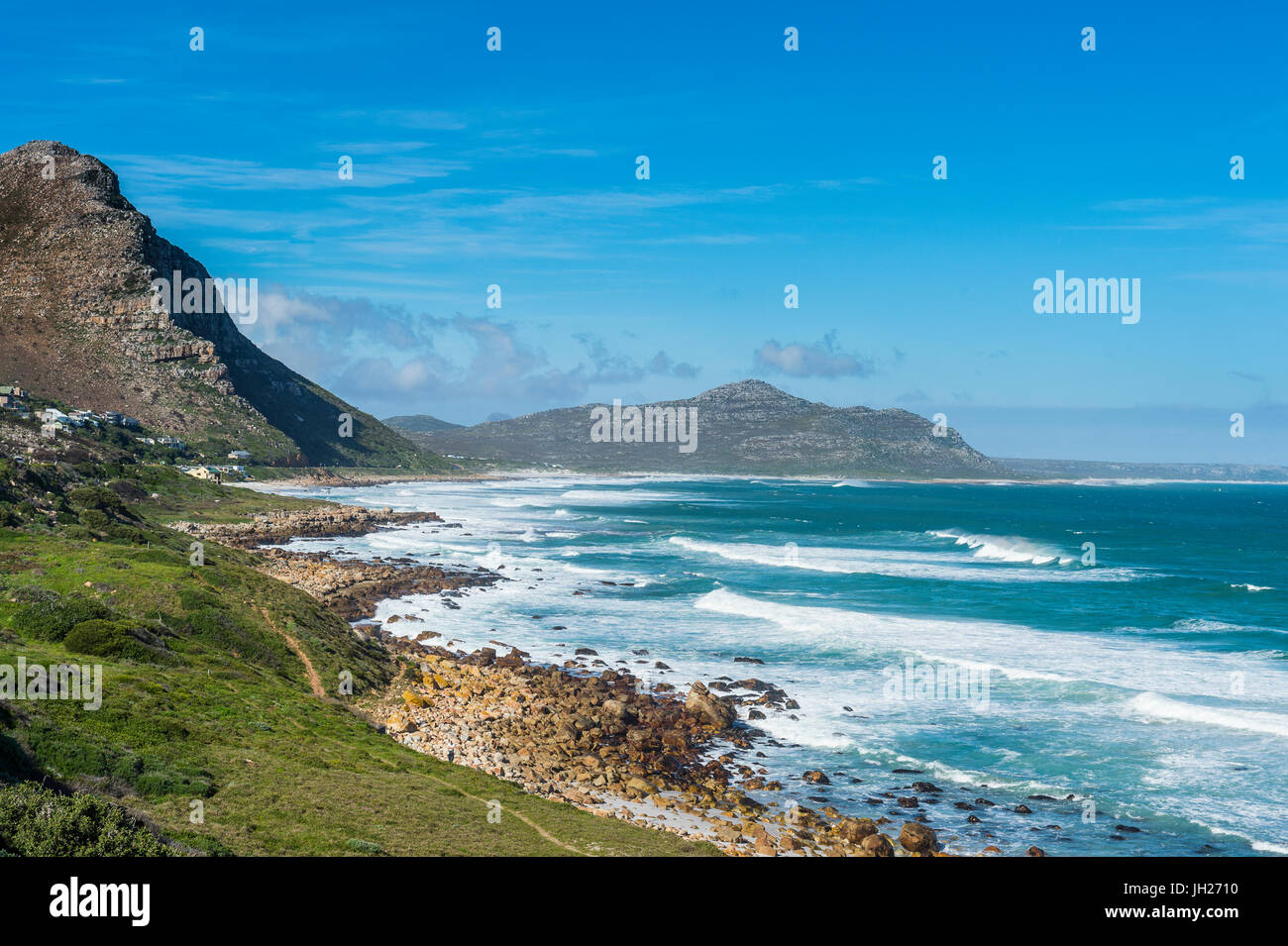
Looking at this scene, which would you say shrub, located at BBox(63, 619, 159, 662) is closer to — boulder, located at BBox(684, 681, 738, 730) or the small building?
boulder, located at BBox(684, 681, 738, 730)

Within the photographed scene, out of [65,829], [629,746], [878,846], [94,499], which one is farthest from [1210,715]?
[94,499]

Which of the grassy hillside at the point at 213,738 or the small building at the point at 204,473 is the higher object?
the small building at the point at 204,473

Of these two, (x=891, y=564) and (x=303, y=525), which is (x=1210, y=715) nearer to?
(x=891, y=564)

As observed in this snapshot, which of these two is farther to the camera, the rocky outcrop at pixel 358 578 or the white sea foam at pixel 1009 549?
the white sea foam at pixel 1009 549

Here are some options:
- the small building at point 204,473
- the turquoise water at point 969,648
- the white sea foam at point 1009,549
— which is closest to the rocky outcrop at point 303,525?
the turquoise water at point 969,648

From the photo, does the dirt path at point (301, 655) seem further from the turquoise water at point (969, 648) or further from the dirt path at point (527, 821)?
the turquoise water at point (969, 648)

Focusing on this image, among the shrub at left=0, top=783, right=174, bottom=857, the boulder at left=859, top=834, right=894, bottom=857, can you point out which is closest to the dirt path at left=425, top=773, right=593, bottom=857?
the boulder at left=859, top=834, right=894, bottom=857

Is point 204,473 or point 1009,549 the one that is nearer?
point 1009,549
